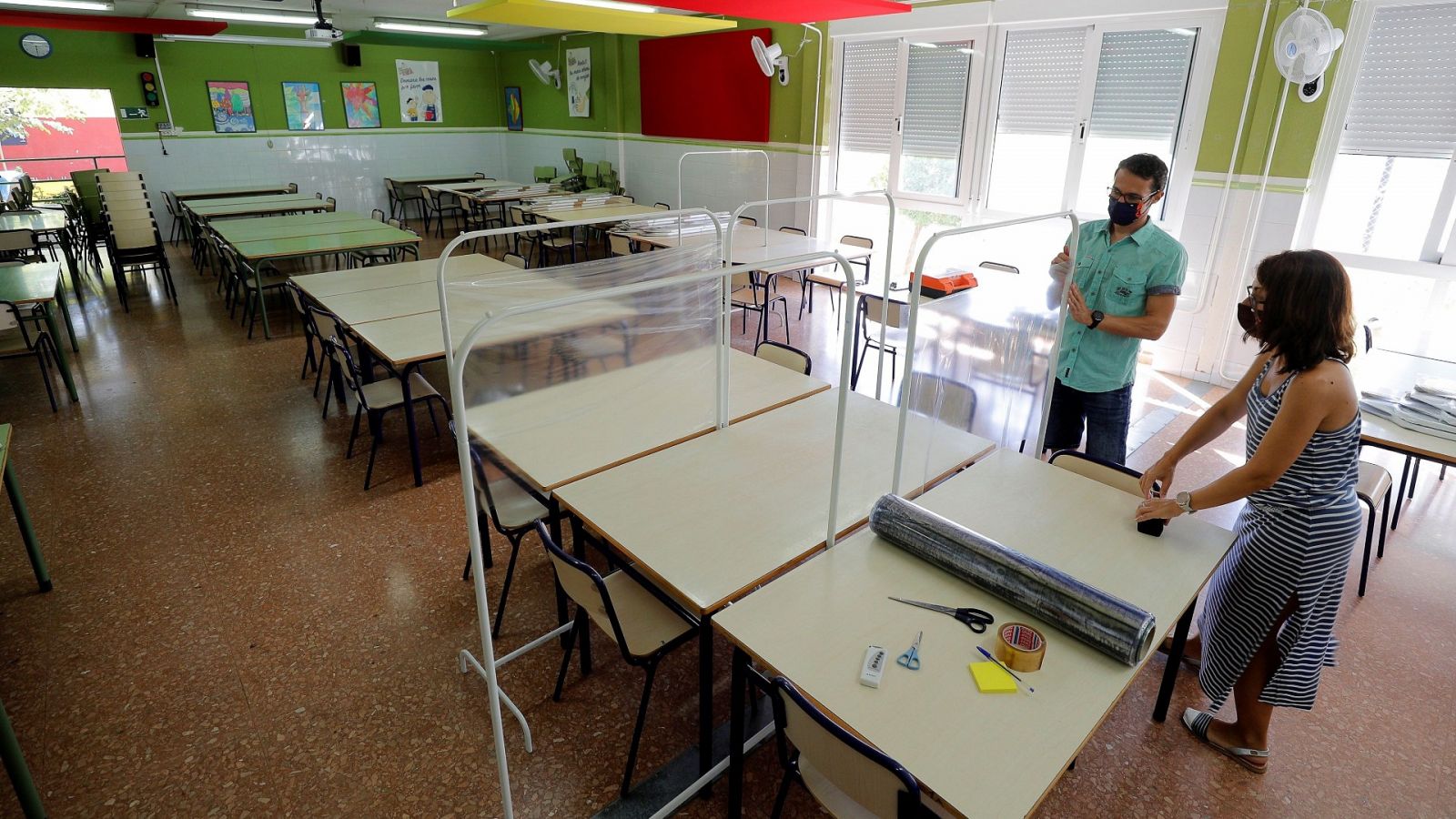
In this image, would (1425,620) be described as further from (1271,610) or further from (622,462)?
(622,462)

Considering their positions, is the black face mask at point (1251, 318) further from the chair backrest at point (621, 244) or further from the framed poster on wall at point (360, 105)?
the framed poster on wall at point (360, 105)

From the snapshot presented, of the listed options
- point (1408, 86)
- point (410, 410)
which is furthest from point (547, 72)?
point (1408, 86)

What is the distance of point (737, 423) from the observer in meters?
3.02

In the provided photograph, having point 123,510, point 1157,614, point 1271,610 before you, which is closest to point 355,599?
point 123,510

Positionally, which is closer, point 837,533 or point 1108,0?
point 837,533

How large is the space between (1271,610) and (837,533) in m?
1.24

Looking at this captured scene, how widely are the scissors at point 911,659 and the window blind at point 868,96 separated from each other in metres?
6.60

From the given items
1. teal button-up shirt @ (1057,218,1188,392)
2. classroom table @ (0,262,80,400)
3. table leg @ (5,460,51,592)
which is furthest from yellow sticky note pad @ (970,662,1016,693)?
classroom table @ (0,262,80,400)

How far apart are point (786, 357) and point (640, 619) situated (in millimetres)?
1851

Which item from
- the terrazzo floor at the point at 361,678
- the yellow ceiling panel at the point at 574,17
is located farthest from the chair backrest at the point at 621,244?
the terrazzo floor at the point at 361,678

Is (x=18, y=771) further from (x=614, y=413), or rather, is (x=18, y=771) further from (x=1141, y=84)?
(x=1141, y=84)

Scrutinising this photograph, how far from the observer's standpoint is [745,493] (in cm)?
246

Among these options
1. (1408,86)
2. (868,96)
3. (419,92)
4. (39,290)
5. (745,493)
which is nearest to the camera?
(745,493)

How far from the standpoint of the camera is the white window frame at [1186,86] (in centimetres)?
512
